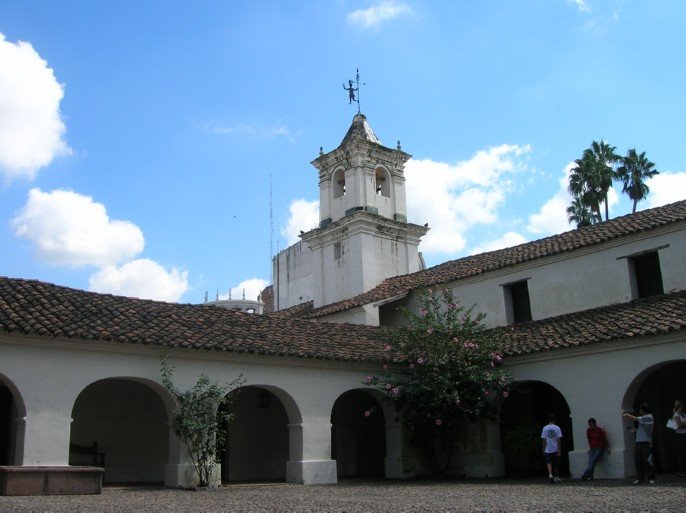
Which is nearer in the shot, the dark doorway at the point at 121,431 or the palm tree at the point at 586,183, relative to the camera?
the dark doorway at the point at 121,431

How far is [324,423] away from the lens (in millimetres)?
18328

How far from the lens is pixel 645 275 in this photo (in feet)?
67.0

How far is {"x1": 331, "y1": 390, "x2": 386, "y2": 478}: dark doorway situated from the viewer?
869 inches

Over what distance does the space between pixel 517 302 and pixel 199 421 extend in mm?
10845

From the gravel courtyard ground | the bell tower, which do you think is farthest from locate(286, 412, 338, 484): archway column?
the bell tower

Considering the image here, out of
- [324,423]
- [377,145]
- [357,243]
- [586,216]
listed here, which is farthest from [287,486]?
[586,216]

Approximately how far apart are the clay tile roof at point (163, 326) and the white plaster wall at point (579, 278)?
13.5ft

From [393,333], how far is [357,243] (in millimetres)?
9292

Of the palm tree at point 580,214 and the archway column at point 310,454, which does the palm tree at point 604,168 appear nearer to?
the palm tree at point 580,214

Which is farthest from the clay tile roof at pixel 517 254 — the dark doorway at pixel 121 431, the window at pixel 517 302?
the dark doorway at pixel 121 431

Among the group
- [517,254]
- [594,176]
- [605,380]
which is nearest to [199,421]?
[605,380]

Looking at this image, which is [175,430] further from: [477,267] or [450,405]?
[477,267]

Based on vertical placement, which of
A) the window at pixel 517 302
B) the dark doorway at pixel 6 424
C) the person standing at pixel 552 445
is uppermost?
the window at pixel 517 302

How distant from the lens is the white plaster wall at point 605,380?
16.3 m
